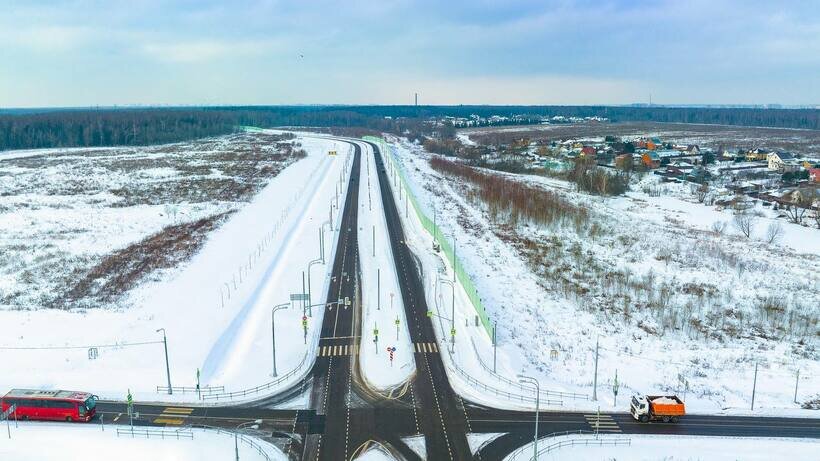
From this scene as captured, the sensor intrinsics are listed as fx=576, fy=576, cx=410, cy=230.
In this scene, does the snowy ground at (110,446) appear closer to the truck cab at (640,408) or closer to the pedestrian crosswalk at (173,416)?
the pedestrian crosswalk at (173,416)

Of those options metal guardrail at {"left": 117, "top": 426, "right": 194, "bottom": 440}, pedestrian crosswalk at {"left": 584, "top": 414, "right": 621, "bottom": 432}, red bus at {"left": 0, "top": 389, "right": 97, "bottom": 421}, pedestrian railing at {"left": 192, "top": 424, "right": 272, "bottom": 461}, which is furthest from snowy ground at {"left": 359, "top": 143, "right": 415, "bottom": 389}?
red bus at {"left": 0, "top": 389, "right": 97, "bottom": 421}

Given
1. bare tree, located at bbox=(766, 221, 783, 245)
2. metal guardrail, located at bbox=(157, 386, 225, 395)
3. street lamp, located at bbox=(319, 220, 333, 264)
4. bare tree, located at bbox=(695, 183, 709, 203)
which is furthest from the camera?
bare tree, located at bbox=(695, 183, 709, 203)

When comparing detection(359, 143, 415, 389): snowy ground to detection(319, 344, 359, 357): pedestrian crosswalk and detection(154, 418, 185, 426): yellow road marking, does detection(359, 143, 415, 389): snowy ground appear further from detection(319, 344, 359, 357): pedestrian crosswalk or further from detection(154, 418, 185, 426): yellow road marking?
detection(154, 418, 185, 426): yellow road marking

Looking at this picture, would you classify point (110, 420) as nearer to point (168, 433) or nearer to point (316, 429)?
point (168, 433)

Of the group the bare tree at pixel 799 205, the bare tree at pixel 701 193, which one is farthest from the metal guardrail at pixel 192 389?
the bare tree at pixel 701 193

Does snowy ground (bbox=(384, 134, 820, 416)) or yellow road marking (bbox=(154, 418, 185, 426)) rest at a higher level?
snowy ground (bbox=(384, 134, 820, 416))

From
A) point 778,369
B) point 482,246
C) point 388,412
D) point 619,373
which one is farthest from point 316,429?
point 482,246
